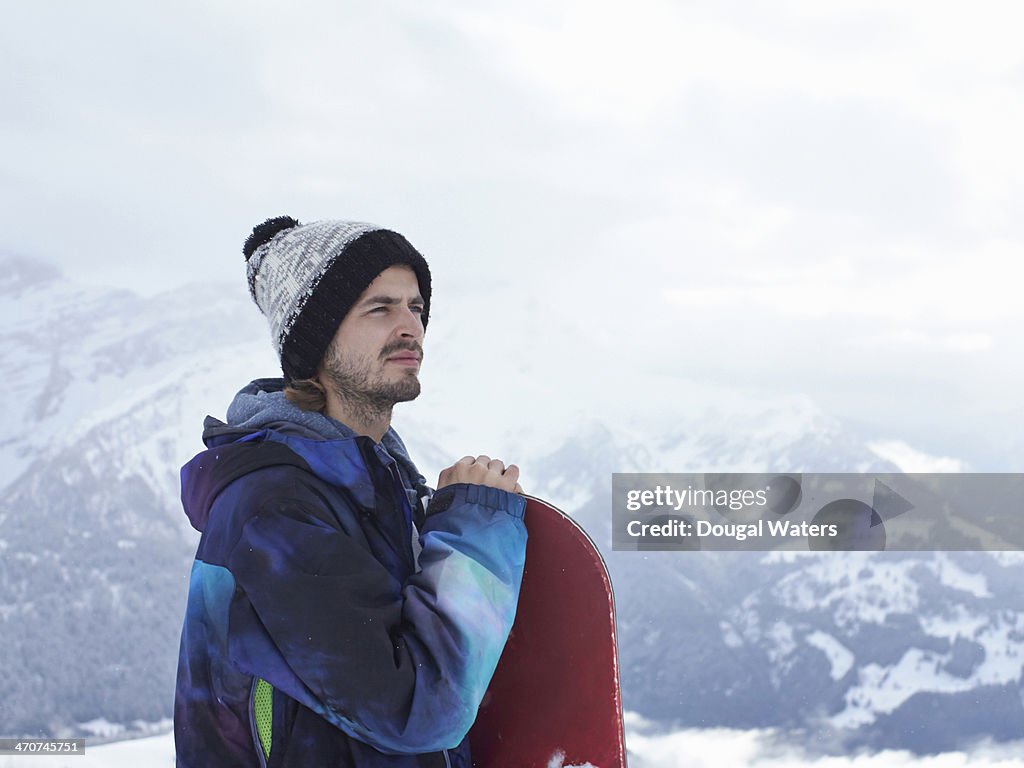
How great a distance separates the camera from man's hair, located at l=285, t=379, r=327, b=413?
6.20ft

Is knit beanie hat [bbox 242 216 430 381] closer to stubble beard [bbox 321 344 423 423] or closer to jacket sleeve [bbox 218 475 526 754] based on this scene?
stubble beard [bbox 321 344 423 423]

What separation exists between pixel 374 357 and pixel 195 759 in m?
0.80

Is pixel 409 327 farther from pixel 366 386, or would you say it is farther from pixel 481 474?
pixel 481 474

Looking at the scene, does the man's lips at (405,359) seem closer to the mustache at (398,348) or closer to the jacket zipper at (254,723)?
the mustache at (398,348)

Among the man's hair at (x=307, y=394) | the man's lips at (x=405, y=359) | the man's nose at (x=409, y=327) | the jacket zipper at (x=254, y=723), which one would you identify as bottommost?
the jacket zipper at (x=254, y=723)

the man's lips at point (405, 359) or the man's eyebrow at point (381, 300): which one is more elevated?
the man's eyebrow at point (381, 300)

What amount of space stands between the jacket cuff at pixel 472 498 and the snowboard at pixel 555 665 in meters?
0.30

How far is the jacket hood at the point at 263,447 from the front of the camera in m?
1.60

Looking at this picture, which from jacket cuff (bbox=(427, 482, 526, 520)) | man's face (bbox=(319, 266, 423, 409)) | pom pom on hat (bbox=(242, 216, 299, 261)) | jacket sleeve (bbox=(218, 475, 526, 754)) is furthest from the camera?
pom pom on hat (bbox=(242, 216, 299, 261))

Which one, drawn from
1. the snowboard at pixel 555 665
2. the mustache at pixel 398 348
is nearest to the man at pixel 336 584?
the mustache at pixel 398 348

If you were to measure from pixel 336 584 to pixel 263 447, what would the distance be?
0.32 m

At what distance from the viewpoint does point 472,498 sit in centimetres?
163

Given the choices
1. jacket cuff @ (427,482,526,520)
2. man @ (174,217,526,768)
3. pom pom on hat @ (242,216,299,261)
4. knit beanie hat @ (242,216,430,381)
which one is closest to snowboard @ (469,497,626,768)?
man @ (174,217,526,768)

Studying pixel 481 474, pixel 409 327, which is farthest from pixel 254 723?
pixel 409 327
